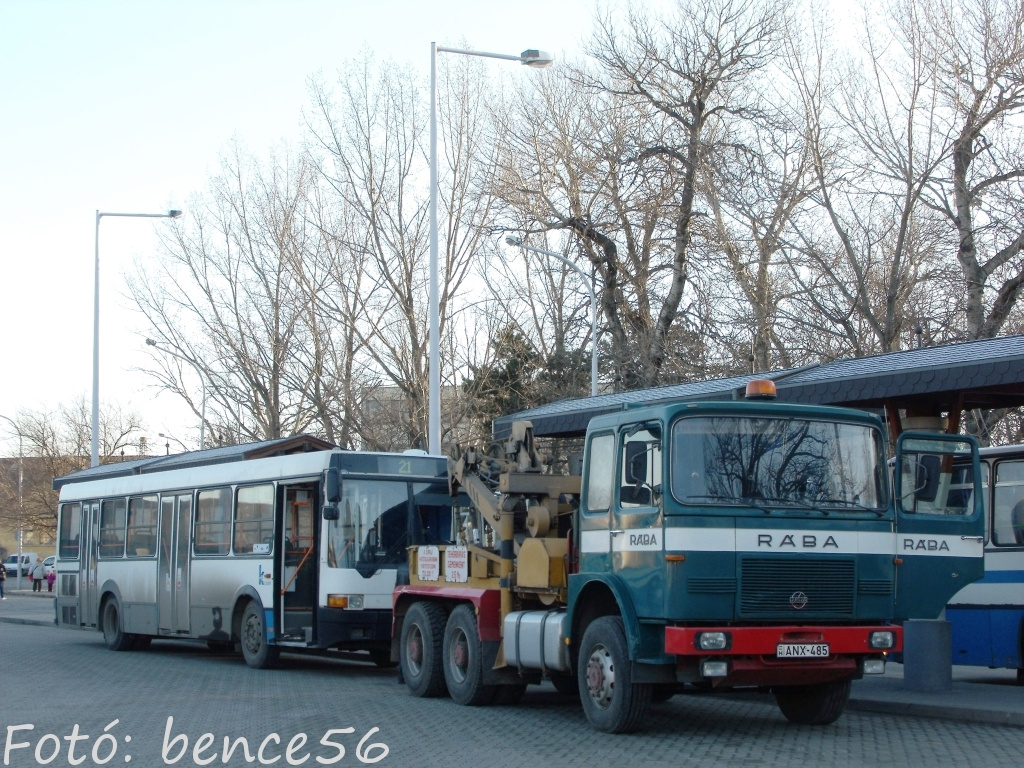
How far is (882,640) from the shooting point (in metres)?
10.6

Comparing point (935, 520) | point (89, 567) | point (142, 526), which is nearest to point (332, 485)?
point (142, 526)

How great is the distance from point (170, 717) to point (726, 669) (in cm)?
571

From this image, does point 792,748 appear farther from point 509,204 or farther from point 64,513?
point 509,204

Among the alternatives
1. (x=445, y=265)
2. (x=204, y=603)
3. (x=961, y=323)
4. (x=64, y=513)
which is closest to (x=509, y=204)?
(x=445, y=265)

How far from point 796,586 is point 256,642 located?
9862 millimetres

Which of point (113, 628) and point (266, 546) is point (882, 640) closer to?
point (266, 546)

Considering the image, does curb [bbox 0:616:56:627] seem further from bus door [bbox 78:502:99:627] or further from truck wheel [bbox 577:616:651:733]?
truck wheel [bbox 577:616:651:733]

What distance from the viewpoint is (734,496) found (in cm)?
1038

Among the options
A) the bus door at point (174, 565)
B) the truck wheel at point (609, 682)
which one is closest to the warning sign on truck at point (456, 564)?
the truck wheel at point (609, 682)

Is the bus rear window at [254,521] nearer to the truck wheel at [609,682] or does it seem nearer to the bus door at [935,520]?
the truck wheel at [609,682]

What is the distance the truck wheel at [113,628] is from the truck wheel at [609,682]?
13.4 m

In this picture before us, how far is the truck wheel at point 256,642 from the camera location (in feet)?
58.4

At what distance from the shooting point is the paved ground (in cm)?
995

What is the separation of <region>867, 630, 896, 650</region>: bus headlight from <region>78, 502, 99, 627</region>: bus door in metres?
16.5
